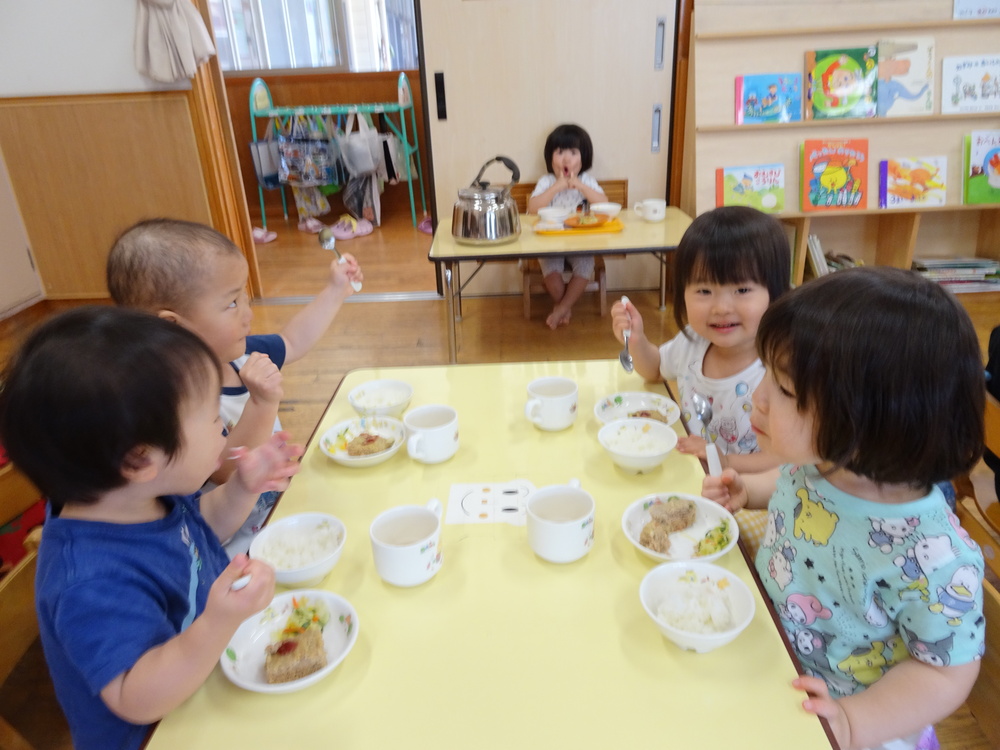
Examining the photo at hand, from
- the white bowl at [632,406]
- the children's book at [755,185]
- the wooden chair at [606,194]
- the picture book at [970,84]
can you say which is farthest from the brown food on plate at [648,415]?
the picture book at [970,84]

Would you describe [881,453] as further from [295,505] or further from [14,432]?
[14,432]

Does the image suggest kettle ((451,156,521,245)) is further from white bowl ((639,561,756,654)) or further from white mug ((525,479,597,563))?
white bowl ((639,561,756,654))

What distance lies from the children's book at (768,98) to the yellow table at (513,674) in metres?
2.72

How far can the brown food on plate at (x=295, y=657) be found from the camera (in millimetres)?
748

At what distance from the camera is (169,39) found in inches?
133

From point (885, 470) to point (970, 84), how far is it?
10.6ft

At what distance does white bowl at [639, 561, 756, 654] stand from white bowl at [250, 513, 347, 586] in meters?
0.39

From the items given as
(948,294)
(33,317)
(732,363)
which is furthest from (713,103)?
(33,317)

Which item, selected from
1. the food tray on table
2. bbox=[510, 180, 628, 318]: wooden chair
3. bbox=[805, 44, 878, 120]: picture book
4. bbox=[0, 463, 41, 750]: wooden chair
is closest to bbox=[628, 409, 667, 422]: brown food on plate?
bbox=[0, 463, 41, 750]: wooden chair

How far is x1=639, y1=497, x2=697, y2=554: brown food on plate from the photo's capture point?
2.97 feet

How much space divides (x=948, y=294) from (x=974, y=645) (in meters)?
0.38

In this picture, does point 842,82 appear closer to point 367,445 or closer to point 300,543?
point 367,445

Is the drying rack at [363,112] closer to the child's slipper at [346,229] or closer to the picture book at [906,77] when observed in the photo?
the child's slipper at [346,229]

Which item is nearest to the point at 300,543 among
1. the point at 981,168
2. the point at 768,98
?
the point at 768,98
